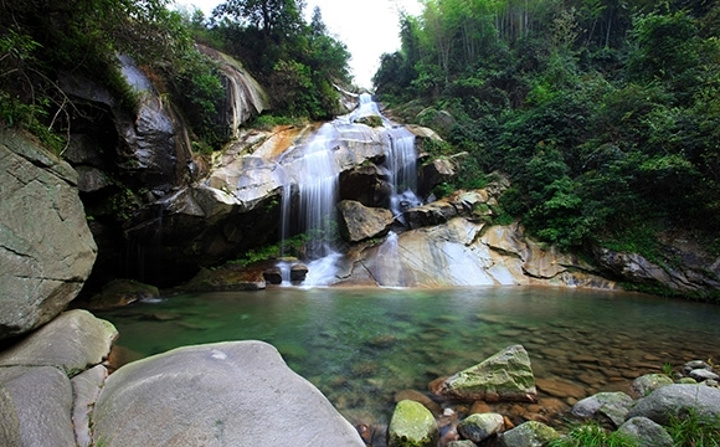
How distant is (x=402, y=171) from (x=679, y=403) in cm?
1332

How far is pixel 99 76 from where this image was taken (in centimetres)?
728

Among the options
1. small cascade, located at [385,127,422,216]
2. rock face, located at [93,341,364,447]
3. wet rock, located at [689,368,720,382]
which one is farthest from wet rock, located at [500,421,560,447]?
small cascade, located at [385,127,422,216]

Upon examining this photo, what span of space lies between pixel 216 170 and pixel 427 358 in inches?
345

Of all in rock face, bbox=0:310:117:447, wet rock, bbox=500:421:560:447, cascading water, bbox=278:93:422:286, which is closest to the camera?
rock face, bbox=0:310:117:447

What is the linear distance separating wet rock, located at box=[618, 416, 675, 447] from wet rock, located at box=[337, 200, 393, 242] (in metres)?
9.97

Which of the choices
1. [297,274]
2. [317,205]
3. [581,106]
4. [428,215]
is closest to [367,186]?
[317,205]

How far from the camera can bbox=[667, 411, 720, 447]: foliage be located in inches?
91.3

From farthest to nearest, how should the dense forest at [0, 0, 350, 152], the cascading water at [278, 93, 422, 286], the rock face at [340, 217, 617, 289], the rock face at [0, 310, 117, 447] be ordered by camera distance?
1. the cascading water at [278, 93, 422, 286]
2. the rock face at [340, 217, 617, 289]
3. the dense forest at [0, 0, 350, 152]
4. the rock face at [0, 310, 117, 447]

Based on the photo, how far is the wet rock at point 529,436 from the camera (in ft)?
8.87

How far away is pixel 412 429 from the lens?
2.88 metres

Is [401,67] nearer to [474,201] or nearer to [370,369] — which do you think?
[474,201]

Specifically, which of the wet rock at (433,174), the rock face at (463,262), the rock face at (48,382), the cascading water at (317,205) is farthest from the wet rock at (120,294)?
the wet rock at (433,174)

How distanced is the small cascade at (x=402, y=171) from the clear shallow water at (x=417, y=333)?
6.07m

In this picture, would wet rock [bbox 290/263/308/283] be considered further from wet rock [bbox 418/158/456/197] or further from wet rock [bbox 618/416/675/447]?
wet rock [bbox 618/416/675/447]
